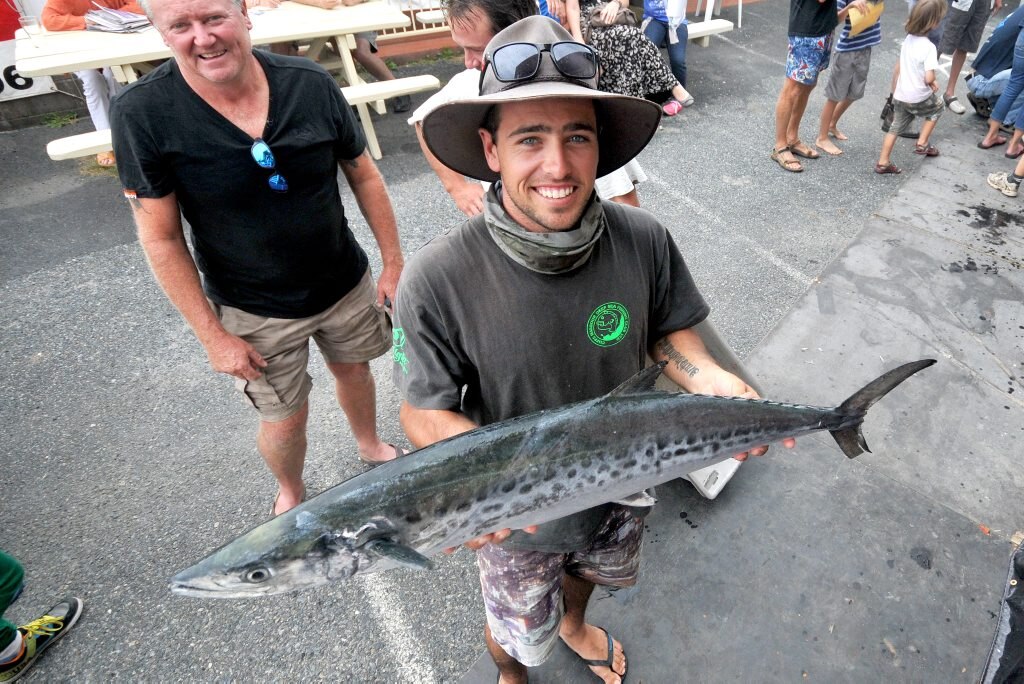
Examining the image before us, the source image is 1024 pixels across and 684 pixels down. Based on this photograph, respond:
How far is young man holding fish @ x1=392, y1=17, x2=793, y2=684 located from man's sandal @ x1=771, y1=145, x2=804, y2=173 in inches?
215

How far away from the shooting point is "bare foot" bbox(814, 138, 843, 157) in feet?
22.3

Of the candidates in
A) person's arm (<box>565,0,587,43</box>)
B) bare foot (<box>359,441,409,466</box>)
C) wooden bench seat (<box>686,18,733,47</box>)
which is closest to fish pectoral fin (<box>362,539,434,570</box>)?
bare foot (<box>359,441,409,466</box>)

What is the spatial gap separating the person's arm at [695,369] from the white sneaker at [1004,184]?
6.40m

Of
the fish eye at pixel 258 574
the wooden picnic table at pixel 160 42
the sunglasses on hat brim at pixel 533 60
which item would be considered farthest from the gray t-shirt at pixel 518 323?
the wooden picnic table at pixel 160 42

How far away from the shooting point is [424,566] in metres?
1.29

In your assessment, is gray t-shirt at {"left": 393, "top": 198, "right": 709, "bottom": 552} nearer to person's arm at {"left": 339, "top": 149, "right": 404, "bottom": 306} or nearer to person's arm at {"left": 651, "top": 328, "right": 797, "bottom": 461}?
person's arm at {"left": 651, "top": 328, "right": 797, "bottom": 461}

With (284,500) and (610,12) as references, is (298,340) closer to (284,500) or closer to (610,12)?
(284,500)

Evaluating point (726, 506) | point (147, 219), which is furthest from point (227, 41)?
point (726, 506)

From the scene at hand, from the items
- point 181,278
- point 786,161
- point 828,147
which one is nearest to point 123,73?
point 181,278

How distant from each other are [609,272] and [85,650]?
284cm

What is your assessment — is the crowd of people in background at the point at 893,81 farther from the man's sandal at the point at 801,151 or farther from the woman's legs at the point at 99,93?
the woman's legs at the point at 99,93

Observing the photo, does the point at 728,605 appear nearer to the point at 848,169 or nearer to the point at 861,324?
the point at 861,324

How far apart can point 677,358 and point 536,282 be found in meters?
0.63

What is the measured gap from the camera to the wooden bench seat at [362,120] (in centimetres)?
512
